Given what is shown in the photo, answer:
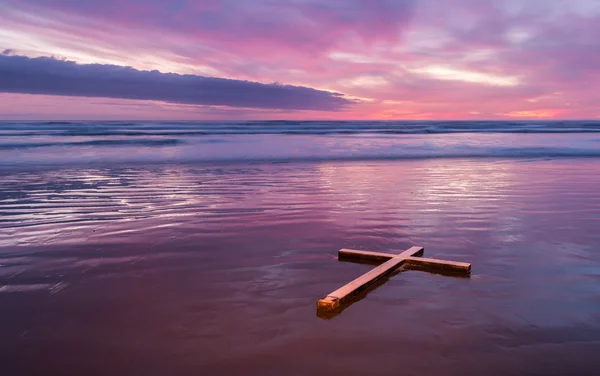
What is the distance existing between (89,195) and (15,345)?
714 centimetres

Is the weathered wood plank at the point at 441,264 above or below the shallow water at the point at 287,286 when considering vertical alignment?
above

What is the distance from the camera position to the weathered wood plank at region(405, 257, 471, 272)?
15.1 ft

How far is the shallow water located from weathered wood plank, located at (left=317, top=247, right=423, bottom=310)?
0.12 meters

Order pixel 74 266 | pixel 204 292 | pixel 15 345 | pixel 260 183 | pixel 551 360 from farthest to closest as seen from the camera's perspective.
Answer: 1. pixel 260 183
2. pixel 74 266
3. pixel 204 292
4. pixel 15 345
5. pixel 551 360

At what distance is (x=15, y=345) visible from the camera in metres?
3.15

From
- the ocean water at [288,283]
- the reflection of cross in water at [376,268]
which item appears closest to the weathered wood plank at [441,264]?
the reflection of cross in water at [376,268]

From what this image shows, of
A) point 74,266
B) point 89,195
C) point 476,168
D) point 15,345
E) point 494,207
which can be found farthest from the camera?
point 476,168

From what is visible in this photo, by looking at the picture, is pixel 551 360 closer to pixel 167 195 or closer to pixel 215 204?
pixel 215 204

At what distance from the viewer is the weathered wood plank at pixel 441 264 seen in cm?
460

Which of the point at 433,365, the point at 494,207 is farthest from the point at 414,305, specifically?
the point at 494,207

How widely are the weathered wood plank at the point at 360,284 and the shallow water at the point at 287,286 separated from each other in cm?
12

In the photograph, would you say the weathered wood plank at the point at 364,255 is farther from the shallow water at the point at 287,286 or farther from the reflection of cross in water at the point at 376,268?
the shallow water at the point at 287,286

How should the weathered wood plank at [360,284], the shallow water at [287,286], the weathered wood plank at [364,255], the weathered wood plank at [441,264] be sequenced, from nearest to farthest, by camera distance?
the shallow water at [287,286], the weathered wood plank at [360,284], the weathered wood plank at [441,264], the weathered wood plank at [364,255]

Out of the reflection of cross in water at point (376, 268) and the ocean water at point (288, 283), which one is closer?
the ocean water at point (288, 283)
